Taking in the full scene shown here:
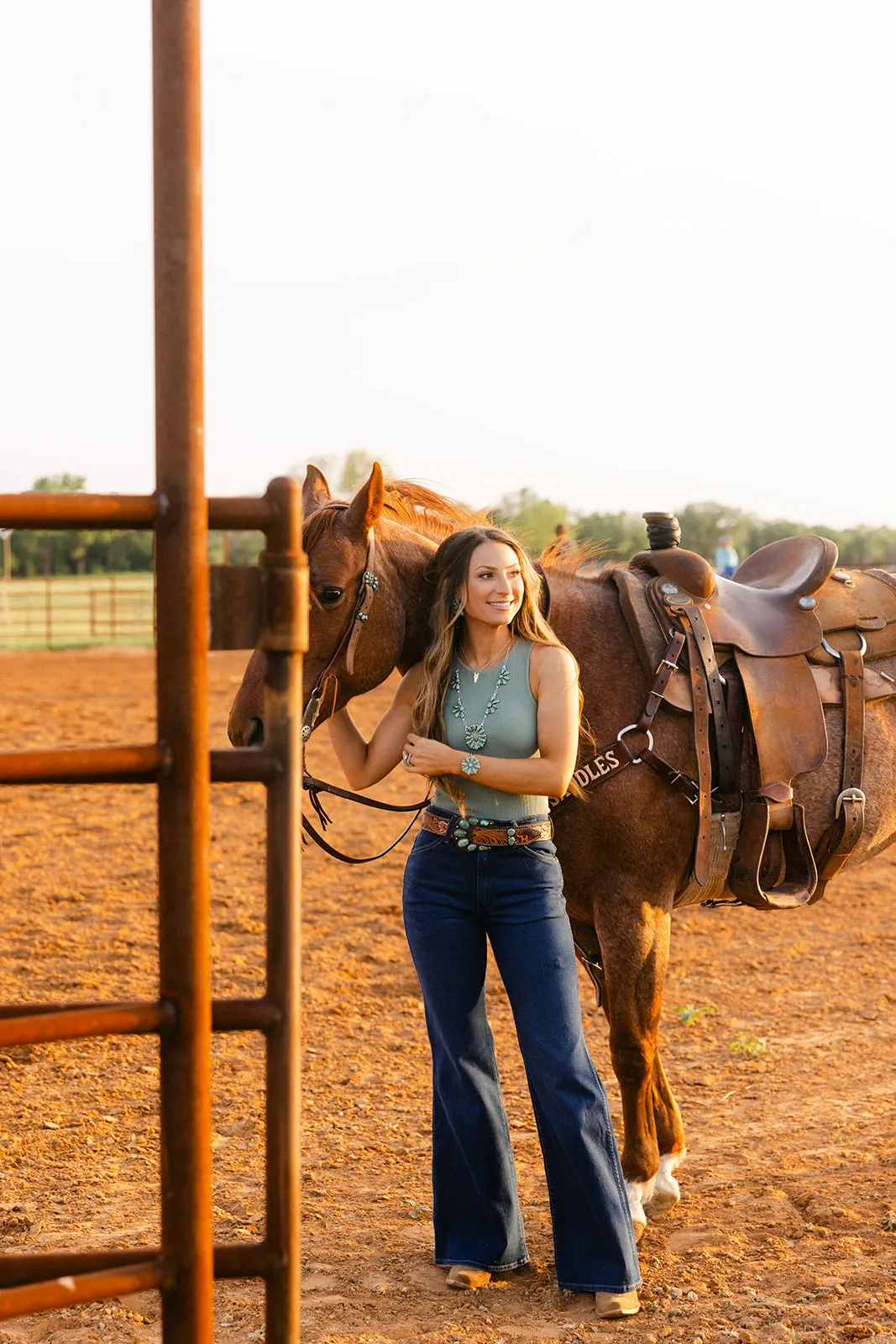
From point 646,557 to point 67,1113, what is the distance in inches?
107

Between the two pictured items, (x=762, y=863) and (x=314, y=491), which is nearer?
(x=314, y=491)

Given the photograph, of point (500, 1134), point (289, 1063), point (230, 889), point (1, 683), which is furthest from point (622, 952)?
point (1, 683)

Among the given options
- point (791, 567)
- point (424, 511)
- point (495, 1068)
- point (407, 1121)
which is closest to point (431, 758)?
point (495, 1068)

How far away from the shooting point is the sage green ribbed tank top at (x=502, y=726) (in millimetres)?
2732

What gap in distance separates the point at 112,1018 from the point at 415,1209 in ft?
7.51

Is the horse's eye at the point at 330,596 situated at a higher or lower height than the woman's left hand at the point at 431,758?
higher

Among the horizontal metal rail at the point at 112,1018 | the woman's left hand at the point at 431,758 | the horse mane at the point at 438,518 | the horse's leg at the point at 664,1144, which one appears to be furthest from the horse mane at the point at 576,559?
the horizontal metal rail at the point at 112,1018

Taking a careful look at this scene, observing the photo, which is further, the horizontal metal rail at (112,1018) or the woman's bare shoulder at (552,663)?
the woman's bare shoulder at (552,663)

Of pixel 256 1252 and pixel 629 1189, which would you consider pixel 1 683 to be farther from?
pixel 256 1252

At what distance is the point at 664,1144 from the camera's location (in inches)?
134

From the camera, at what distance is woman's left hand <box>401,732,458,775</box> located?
2668 mm

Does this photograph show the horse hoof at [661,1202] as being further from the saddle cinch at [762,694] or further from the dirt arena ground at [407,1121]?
the saddle cinch at [762,694]

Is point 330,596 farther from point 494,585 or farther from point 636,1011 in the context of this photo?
point 636,1011

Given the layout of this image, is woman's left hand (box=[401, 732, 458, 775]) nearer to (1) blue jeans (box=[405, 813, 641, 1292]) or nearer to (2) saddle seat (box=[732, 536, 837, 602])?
(1) blue jeans (box=[405, 813, 641, 1292])
